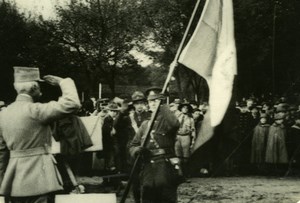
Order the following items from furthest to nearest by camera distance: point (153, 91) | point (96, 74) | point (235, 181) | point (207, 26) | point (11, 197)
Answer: point (235, 181), point (96, 74), point (153, 91), point (207, 26), point (11, 197)

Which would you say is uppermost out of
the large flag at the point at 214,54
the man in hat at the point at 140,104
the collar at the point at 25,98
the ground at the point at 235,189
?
the large flag at the point at 214,54

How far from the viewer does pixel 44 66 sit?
5.61 meters

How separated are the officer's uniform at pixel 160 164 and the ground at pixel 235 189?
154 centimetres

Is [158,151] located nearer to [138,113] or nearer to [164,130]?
[164,130]

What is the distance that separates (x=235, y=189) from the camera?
6.96 meters

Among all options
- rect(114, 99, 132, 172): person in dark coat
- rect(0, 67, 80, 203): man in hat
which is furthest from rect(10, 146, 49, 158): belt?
rect(114, 99, 132, 172): person in dark coat

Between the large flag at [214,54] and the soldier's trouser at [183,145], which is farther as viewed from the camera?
the soldier's trouser at [183,145]

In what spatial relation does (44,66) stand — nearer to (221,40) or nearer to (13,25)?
(13,25)

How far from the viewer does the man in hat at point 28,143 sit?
11.0ft

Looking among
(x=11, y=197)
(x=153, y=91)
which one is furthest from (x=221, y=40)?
(x=11, y=197)

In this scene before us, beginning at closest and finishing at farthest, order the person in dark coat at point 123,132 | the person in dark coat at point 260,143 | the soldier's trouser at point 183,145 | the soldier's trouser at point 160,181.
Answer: the soldier's trouser at point 160,181
the person in dark coat at point 123,132
the soldier's trouser at point 183,145
the person in dark coat at point 260,143

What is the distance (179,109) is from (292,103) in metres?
2.02

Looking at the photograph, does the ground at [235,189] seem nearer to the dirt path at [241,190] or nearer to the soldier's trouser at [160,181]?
the dirt path at [241,190]

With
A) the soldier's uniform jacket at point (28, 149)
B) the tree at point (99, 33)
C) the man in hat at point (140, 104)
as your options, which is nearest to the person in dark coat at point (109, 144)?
the man in hat at point (140, 104)
